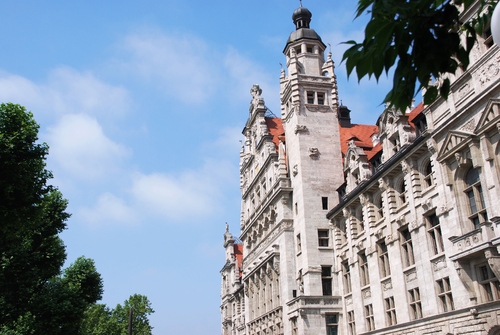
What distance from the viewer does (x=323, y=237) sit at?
4294 cm

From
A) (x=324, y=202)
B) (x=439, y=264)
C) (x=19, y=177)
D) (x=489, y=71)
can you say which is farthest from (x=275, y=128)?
(x=19, y=177)

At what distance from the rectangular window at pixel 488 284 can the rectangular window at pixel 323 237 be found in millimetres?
18595

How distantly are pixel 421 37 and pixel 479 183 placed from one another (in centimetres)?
2168

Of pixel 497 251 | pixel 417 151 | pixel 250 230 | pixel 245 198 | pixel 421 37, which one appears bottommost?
pixel 421 37

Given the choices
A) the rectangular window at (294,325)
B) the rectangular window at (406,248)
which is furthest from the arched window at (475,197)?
the rectangular window at (294,325)

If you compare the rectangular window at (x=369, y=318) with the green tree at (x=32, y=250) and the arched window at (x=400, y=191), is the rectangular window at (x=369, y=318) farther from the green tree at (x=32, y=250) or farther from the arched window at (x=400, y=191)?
the green tree at (x=32, y=250)

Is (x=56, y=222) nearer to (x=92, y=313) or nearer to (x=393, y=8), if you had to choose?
(x=393, y=8)

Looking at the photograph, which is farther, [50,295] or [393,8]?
[50,295]

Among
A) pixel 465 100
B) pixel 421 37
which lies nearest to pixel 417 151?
pixel 465 100

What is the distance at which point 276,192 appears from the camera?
47.5 m

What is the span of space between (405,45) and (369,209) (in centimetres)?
3149

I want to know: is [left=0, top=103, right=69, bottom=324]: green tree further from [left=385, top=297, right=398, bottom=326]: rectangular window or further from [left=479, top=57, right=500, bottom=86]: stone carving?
[left=385, top=297, right=398, bottom=326]: rectangular window

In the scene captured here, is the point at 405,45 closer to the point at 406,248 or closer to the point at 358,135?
the point at 406,248

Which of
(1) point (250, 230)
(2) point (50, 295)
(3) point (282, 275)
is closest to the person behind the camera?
(2) point (50, 295)
